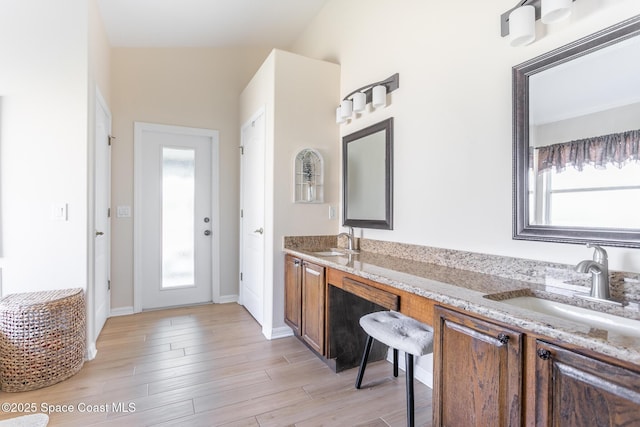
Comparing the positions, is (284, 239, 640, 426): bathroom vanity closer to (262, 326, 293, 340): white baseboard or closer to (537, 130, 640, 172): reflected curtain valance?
(537, 130, 640, 172): reflected curtain valance

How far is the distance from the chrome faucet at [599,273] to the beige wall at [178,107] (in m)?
3.48

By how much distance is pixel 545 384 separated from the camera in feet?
3.22

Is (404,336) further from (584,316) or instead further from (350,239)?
(350,239)

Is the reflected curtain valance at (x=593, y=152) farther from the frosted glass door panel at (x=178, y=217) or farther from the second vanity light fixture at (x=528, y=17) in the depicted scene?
the frosted glass door panel at (x=178, y=217)

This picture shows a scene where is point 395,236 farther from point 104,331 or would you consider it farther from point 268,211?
point 104,331

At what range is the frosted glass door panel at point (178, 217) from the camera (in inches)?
147

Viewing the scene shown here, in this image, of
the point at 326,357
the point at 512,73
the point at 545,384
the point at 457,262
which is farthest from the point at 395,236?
the point at 545,384

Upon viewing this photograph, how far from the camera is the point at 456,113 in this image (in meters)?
1.93

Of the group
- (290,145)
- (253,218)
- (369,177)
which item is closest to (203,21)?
(290,145)

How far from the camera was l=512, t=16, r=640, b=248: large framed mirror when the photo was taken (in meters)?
1.21

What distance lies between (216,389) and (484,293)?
1722 millimetres

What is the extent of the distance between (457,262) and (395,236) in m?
0.58

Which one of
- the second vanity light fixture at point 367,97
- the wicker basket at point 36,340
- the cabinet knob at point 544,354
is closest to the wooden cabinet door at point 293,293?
the second vanity light fixture at point 367,97

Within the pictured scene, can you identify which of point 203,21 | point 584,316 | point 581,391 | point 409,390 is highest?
point 203,21
